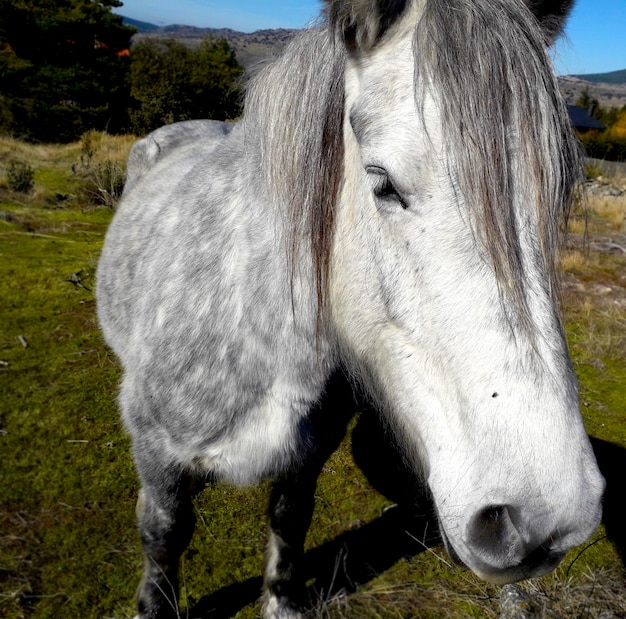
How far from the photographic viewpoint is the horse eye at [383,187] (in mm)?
1196

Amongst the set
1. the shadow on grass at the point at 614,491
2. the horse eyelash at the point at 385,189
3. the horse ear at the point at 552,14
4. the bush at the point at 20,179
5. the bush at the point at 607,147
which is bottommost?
the shadow on grass at the point at 614,491

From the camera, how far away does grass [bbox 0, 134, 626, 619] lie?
2398 mm

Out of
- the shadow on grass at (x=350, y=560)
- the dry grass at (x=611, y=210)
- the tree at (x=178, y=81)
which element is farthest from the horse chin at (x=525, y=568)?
Answer: the tree at (x=178, y=81)

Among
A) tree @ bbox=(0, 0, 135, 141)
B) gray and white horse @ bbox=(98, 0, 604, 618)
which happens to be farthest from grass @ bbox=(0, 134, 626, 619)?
tree @ bbox=(0, 0, 135, 141)

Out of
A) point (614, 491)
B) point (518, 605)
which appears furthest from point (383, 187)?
point (614, 491)

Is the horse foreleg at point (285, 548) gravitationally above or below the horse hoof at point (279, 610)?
above

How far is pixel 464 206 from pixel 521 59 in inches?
16.8

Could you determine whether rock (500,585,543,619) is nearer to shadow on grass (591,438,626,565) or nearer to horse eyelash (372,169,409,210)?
shadow on grass (591,438,626,565)

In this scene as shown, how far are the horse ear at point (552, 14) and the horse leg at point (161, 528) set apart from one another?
1.99 meters

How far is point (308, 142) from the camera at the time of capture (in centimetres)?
147

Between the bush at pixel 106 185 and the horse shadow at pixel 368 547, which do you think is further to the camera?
the bush at pixel 106 185

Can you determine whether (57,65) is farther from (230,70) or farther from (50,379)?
(50,379)

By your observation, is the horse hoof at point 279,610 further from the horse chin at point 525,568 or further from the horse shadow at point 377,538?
the horse chin at point 525,568

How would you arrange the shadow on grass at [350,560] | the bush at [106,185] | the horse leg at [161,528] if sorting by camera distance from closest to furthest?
the horse leg at [161,528] < the shadow on grass at [350,560] < the bush at [106,185]
